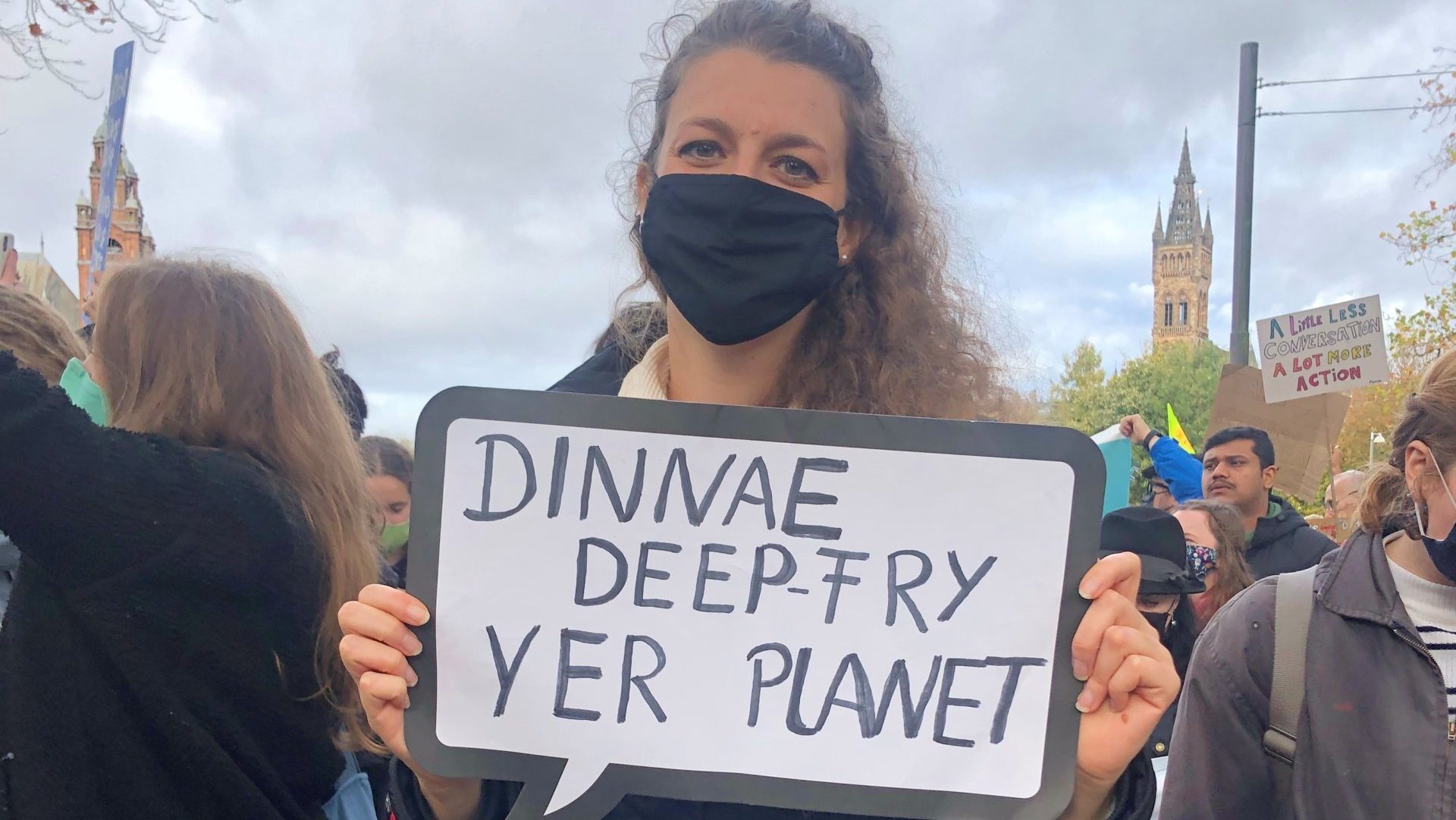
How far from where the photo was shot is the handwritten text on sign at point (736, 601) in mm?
1297

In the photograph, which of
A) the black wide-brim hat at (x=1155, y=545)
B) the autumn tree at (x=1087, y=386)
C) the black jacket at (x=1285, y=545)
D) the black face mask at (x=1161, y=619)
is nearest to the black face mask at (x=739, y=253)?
the black wide-brim hat at (x=1155, y=545)

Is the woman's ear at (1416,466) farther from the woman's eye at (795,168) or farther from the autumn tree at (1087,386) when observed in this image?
the autumn tree at (1087,386)

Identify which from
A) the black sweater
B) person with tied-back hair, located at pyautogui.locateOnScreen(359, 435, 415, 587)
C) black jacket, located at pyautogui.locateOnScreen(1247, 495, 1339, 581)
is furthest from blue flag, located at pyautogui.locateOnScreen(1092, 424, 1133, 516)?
the black sweater

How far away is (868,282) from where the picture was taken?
1768 millimetres

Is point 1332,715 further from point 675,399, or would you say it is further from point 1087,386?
point 1087,386

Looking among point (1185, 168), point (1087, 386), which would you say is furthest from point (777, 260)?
point (1185, 168)

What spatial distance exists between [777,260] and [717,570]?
0.50 metres

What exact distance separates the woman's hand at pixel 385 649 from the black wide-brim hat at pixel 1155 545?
2.64 m

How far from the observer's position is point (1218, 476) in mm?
5066

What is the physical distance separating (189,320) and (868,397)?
1.42 meters

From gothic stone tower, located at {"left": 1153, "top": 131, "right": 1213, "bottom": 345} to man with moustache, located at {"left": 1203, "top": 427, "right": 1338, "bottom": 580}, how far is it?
100325mm

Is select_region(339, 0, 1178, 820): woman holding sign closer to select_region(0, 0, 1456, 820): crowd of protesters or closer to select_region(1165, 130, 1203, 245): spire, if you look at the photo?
select_region(0, 0, 1456, 820): crowd of protesters

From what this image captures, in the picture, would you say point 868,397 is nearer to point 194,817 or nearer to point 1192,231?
point 194,817

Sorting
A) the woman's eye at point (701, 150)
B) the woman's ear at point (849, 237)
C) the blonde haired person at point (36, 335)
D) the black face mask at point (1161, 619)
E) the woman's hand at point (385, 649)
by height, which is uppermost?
the woman's eye at point (701, 150)
